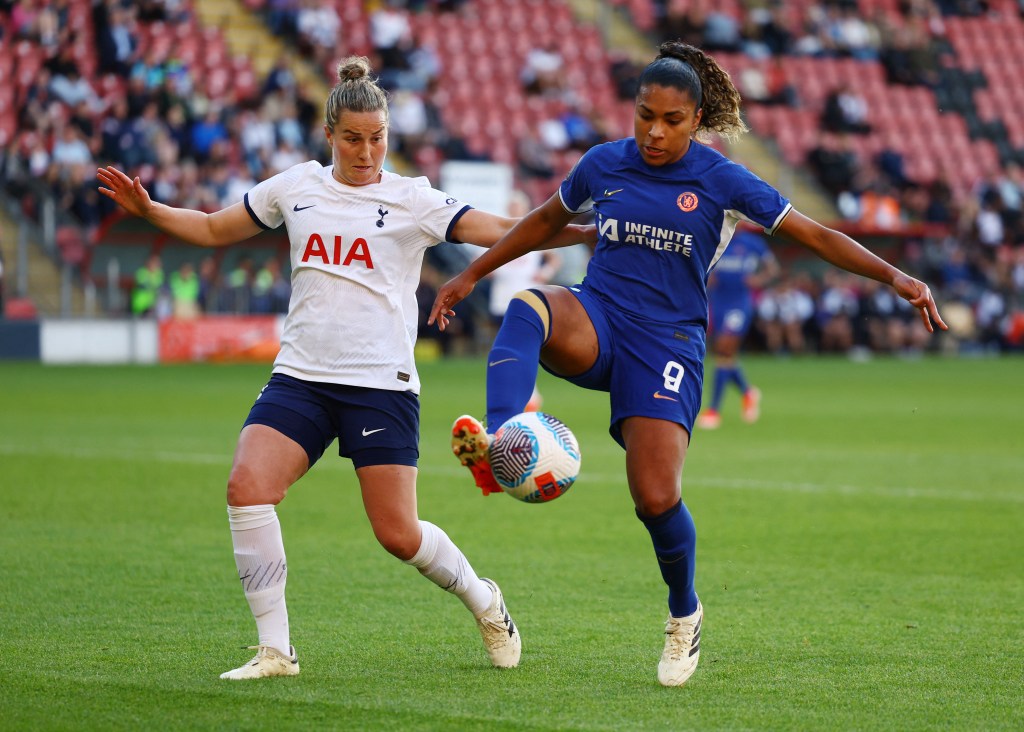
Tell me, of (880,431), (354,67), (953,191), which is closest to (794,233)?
(354,67)

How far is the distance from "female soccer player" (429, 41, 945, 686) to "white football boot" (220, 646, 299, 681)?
3.77 feet

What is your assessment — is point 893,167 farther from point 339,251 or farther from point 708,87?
point 339,251

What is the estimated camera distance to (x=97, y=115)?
2502 cm

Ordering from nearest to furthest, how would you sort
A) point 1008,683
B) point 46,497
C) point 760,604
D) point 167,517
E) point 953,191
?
point 1008,683
point 760,604
point 167,517
point 46,497
point 953,191

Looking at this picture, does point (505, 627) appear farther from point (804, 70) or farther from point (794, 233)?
point (804, 70)

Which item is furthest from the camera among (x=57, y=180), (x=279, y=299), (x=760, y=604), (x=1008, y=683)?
(x=279, y=299)

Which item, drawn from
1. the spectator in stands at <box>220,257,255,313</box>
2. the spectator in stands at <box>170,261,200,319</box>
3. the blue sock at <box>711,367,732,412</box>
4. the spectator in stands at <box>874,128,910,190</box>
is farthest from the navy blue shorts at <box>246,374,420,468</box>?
the spectator in stands at <box>874,128,910,190</box>

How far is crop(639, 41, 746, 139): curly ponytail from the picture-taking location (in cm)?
521

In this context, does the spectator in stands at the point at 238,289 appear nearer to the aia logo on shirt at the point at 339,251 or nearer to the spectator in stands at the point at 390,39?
the spectator in stands at the point at 390,39

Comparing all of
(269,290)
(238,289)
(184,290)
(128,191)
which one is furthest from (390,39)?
(128,191)

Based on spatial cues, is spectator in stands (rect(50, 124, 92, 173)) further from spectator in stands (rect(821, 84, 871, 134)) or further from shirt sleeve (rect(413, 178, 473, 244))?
shirt sleeve (rect(413, 178, 473, 244))

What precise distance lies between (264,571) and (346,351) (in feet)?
2.64

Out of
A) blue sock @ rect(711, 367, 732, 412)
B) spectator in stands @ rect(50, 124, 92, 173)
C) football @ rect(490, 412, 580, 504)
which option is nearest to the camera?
football @ rect(490, 412, 580, 504)

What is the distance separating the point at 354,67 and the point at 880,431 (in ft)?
37.8
